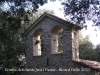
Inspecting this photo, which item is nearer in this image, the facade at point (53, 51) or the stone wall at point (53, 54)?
the facade at point (53, 51)

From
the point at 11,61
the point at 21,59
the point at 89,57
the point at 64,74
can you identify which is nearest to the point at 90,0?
the point at 64,74

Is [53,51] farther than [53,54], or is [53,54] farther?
[53,51]

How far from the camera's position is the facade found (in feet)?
38.5

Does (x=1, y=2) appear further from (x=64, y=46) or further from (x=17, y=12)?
(x=64, y=46)

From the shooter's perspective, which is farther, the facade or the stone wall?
the stone wall

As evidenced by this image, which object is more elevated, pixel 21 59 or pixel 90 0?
pixel 90 0

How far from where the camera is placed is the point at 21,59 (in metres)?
16.6

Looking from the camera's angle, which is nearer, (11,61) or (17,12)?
(17,12)

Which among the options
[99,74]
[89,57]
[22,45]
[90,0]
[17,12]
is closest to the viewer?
[90,0]

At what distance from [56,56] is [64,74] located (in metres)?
1.13

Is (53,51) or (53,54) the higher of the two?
(53,51)

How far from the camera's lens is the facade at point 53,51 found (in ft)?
38.5

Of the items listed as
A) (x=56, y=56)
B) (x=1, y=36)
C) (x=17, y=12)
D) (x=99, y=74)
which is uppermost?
(x=17, y=12)

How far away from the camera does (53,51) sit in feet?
41.3
